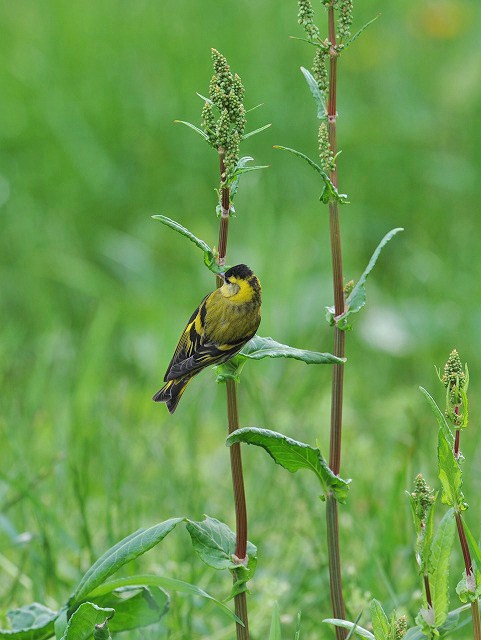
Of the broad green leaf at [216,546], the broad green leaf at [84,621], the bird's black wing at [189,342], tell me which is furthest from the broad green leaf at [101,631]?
the bird's black wing at [189,342]

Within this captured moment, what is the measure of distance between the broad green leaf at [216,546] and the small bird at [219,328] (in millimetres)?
244

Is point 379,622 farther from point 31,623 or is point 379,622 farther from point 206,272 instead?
point 206,272

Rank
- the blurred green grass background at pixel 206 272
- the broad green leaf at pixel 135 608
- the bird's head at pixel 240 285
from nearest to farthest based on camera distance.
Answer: the bird's head at pixel 240 285 → the broad green leaf at pixel 135 608 → the blurred green grass background at pixel 206 272

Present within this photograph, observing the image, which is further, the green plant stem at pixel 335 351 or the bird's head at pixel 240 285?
the bird's head at pixel 240 285

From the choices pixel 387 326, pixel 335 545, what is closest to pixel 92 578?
pixel 335 545

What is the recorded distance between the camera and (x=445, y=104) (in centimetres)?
611

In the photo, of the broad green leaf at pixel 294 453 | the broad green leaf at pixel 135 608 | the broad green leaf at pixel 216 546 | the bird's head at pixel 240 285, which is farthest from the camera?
the broad green leaf at pixel 135 608

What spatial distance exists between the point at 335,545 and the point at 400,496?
40.1 inches

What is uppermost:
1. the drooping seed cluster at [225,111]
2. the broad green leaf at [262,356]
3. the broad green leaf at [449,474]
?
the drooping seed cluster at [225,111]

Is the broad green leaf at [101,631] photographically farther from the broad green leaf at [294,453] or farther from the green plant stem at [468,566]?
the green plant stem at [468,566]

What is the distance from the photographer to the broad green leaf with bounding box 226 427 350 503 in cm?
172

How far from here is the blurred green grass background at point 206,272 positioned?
2.93 m

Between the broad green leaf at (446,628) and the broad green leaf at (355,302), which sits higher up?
the broad green leaf at (355,302)

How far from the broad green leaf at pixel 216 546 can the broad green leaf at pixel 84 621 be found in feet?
0.64
